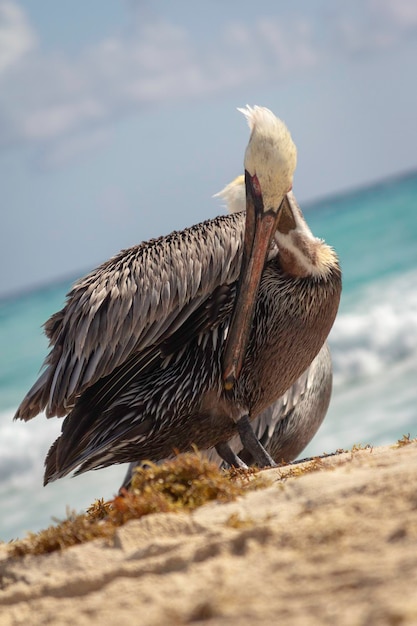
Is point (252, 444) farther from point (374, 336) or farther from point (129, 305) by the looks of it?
point (374, 336)

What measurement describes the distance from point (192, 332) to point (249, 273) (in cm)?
46

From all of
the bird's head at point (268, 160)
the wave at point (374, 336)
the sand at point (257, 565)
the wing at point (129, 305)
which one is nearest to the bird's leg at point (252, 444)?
the wing at point (129, 305)

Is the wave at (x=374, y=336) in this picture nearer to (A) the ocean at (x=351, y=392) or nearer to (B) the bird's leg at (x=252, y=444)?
(A) the ocean at (x=351, y=392)

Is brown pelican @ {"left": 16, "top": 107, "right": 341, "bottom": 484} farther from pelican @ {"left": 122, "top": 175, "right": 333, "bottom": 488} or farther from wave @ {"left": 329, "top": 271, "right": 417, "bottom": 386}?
wave @ {"left": 329, "top": 271, "right": 417, "bottom": 386}

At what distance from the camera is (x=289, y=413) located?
21.3 ft

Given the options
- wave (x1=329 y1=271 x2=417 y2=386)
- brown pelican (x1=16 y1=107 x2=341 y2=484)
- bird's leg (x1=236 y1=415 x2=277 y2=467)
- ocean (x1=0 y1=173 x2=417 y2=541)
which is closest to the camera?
brown pelican (x1=16 y1=107 x2=341 y2=484)

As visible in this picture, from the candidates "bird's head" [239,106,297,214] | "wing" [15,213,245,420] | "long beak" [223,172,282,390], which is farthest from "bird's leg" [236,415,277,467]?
"bird's head" [239,106,297,214]

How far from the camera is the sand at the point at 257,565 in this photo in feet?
7.26

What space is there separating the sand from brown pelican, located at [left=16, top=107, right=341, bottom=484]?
1894 millimetres

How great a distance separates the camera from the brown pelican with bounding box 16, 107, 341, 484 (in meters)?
4.91

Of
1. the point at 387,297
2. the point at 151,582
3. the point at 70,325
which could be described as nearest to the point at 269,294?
the point at 70,325

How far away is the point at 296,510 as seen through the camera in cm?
278

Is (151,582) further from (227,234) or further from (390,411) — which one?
(390,411)

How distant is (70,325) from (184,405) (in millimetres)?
700
